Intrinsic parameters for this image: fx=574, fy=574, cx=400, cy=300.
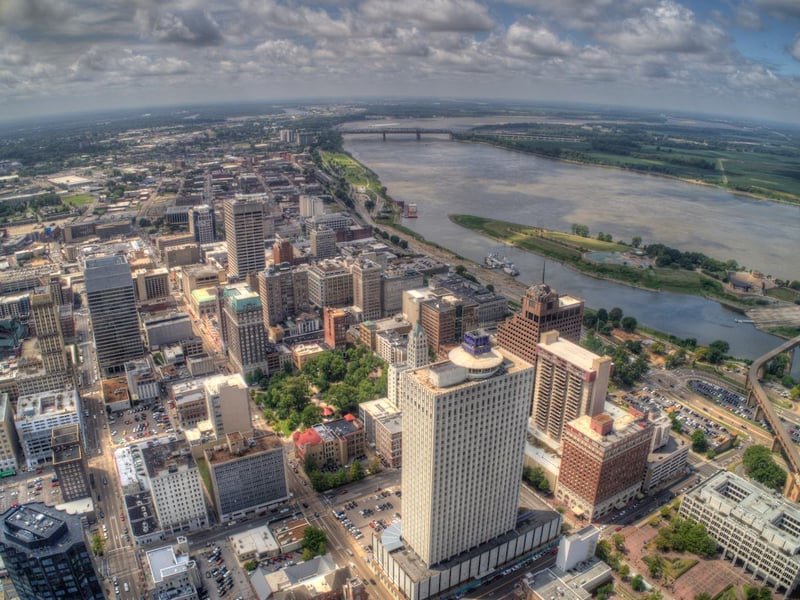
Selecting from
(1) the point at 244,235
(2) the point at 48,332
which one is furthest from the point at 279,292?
(2) the point at 48,332

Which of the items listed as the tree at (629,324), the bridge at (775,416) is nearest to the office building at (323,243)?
the tree at (629,324)

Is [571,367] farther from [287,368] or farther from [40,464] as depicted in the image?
[40,464]

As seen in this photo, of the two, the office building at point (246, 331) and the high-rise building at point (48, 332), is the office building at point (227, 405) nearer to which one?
the office building at point (246, 331)

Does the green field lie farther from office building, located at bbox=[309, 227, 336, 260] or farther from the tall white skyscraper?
the tall white skyscraper

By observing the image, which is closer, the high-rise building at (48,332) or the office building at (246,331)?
the high-rise building at (48,332)

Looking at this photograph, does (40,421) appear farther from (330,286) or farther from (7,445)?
(330,286)

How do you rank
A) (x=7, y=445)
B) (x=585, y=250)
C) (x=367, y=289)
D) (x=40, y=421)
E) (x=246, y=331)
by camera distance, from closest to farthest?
(x=7, y=445) < (x=40, y=421) < (x=246, y=331) < (x=367, y=289) < (x=585, y=250)
